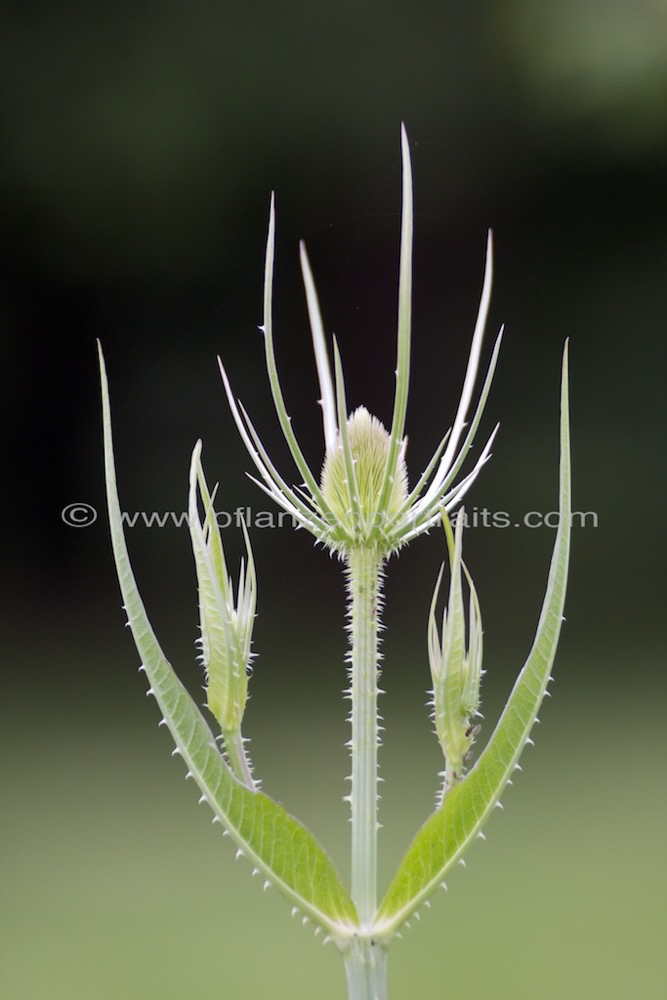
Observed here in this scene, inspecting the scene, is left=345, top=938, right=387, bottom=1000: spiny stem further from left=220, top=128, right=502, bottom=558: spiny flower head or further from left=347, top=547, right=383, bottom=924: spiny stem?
left=220, top=128, right=502, bottom=558: spiny flower head

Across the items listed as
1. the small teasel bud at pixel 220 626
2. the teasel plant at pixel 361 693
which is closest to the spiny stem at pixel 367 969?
the teasel plant at pixel 361 693

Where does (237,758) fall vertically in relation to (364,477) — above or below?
below

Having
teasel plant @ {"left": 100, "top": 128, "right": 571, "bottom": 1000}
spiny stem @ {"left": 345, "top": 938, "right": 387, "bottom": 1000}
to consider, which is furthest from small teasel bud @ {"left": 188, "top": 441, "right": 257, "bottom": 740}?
spiny stem @ {"left": 345, "top": 938, "right": 387, "bottom": 1000}

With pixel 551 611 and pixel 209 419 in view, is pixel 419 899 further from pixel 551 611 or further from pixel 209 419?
pixel 209 419

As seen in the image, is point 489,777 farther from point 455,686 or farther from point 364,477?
point 364,477

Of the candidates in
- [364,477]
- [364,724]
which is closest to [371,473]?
[364,477]
